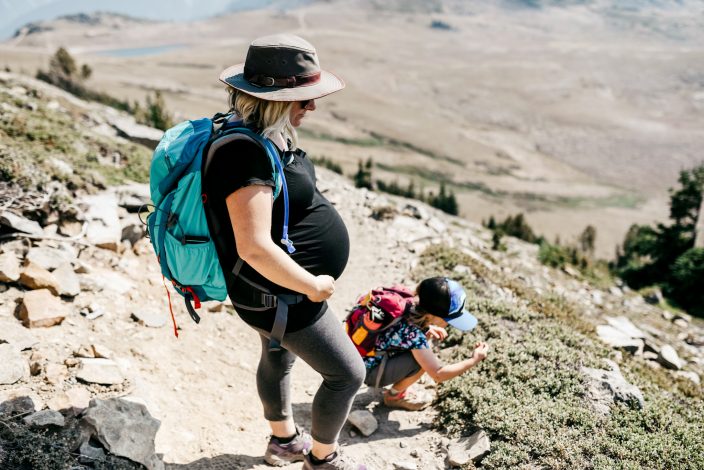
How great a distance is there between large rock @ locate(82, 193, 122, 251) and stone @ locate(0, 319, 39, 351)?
5.98 feet

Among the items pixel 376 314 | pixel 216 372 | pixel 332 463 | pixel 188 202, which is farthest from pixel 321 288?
pixel 216 372

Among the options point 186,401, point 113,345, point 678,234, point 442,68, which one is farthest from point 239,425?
point 442,68

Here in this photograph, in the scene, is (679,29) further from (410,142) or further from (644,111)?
(410,142)

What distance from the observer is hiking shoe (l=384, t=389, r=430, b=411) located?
171 inches

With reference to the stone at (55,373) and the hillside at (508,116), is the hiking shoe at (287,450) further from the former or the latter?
the hillside at (508,116)

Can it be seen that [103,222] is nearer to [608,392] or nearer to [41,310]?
[41,310]

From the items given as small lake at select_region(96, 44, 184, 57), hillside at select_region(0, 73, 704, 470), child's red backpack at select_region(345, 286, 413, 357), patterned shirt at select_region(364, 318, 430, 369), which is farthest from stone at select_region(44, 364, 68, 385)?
small lake at select_region(96, 44, 184, 57)

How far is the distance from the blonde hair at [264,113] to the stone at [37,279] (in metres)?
3.37

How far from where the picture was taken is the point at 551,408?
13.2 feet

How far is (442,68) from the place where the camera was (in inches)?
4734

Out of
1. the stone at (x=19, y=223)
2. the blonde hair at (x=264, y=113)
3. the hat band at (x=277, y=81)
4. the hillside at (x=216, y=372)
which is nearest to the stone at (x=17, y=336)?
the hillside at (x=216, y=372)

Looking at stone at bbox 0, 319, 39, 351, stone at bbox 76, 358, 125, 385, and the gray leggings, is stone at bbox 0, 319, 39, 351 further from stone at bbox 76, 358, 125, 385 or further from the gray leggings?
the gray leggings

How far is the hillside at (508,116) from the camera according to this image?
53.2m

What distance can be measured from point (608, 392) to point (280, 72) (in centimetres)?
376
